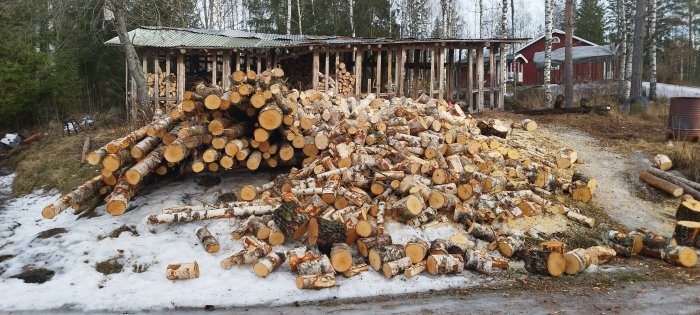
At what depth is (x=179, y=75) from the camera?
53.0ft

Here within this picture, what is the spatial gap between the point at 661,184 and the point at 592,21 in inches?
1308


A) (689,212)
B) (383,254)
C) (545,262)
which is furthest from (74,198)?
(689,212)

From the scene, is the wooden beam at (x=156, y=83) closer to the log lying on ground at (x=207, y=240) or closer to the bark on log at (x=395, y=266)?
the log lying on ground at (x=207, y=240)

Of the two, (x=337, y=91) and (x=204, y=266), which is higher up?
(x=337, y=91)

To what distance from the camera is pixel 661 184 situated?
8.59m

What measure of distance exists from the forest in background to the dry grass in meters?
2.28

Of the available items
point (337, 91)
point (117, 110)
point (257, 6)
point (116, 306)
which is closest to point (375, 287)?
point (116, 306)

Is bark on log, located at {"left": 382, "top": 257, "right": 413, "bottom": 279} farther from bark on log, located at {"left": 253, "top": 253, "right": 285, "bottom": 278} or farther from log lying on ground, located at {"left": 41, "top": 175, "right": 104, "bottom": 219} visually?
log lying on ground, located at {"left": 41, "top": 175, "right": 104, "bottom": 219}

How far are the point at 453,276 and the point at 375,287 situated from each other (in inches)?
40.1

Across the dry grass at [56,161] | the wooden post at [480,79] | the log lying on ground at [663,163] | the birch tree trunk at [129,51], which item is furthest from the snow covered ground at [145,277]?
the wooden post at [480,79]

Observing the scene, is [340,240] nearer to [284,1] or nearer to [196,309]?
[196,309]

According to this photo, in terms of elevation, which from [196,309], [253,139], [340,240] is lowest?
[196,309]

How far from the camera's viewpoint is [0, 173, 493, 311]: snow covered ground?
17.0 feet

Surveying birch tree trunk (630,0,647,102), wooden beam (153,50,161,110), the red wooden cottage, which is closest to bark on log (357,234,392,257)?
wooden beam (153,50,161,110)
